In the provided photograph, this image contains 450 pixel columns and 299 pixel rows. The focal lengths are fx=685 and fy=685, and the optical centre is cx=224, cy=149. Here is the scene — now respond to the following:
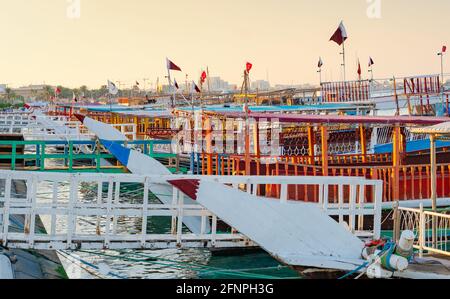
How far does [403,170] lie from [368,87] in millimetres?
13980

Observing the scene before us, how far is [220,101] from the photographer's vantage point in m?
51.6

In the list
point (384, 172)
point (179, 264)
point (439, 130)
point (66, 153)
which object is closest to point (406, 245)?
point (439, 130)

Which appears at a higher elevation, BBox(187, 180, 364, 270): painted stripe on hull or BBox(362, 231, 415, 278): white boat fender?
BBox(187, 180, 364, 270): painted stripe on hull

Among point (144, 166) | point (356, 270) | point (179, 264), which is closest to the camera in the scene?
point (356, 270)

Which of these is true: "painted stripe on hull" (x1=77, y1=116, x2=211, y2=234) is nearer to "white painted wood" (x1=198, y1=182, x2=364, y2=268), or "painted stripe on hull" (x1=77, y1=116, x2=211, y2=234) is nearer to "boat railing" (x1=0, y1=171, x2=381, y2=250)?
"boat railing" (x1=0, y1=171, x2=381, y2=250)

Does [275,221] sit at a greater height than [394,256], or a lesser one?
greater

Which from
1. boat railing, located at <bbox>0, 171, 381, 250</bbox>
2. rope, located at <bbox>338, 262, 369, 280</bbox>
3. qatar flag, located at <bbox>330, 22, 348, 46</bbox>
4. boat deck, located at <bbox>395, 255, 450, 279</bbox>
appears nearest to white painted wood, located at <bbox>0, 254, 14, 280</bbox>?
boat railing, located at <bbox>0, 171, 381, 250</bbox>

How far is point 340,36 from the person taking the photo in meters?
29.0

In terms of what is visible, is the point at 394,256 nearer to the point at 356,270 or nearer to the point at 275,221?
the point at 356,270

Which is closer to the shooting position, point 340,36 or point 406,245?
point 406,245

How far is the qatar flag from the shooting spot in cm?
2870

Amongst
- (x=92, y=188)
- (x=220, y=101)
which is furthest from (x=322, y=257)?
(x=220, y=101)
